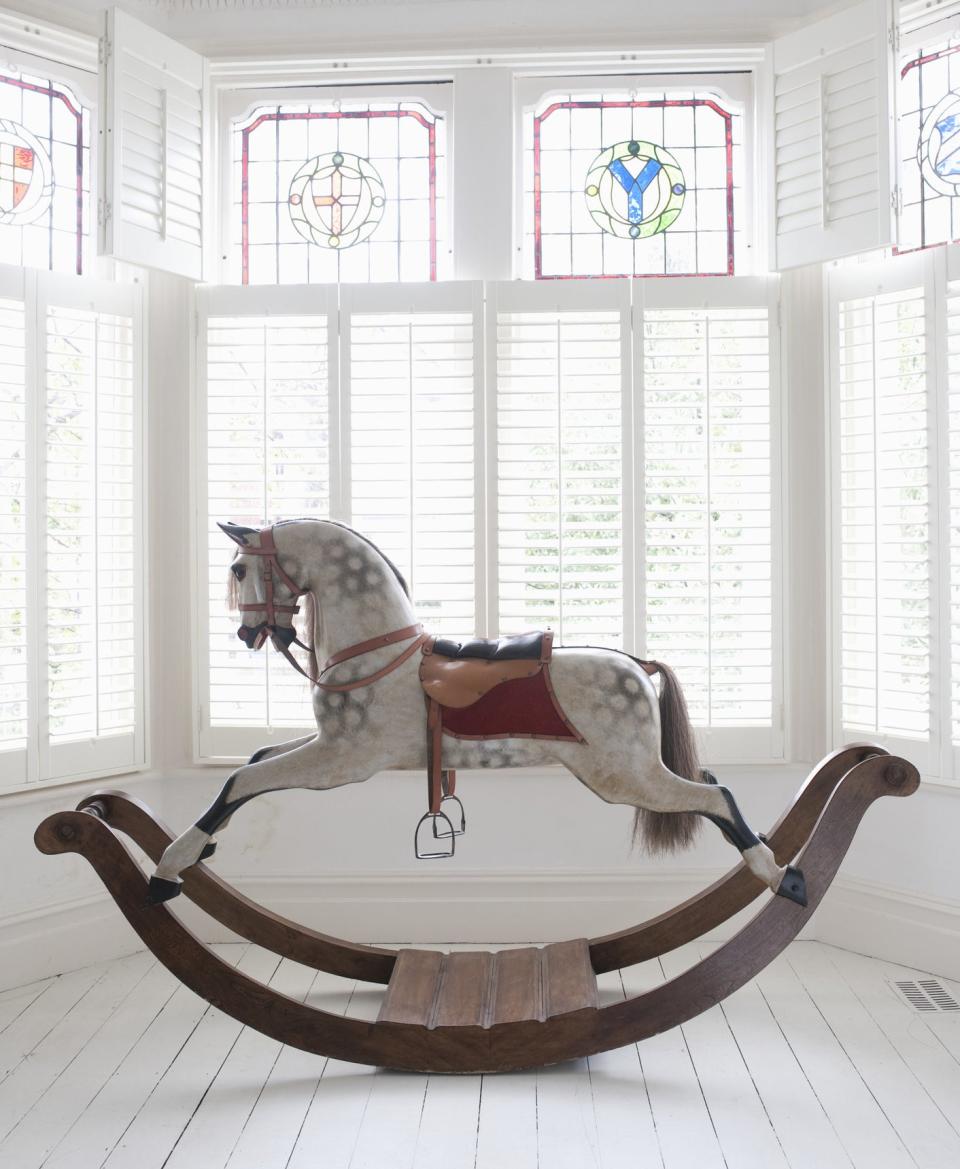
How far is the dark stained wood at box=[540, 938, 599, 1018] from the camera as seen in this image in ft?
8.45

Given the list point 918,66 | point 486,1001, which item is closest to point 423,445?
point 486,1001

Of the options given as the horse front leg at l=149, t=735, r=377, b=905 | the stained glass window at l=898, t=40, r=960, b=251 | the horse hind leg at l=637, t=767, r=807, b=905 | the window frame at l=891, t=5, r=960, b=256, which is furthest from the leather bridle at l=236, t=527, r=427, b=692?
the stained glass window at l=898, t=40, r=960, b=251

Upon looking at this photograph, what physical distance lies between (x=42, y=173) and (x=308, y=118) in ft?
3.09

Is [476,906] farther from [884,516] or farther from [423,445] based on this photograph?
[884,516]

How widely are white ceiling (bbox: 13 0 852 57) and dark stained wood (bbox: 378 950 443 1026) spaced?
3.01 meters

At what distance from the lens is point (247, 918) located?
2885 mm

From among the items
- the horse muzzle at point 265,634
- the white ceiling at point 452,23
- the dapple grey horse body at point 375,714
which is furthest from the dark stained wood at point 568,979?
the white ceiling at point 452,23

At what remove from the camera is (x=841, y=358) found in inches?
137

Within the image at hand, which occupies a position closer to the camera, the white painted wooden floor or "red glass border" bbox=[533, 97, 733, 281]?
the white painted wooden floor

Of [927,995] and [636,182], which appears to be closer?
[927,995]

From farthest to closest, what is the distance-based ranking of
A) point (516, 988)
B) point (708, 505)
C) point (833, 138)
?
point (708, 505), point (833, 138), point (516, 988)

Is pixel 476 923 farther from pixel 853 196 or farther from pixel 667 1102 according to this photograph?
pixel 853 196

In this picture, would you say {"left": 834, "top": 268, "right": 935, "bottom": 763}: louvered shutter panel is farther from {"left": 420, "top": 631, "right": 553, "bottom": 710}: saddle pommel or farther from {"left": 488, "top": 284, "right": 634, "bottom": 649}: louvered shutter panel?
{"left": 420, "top": 631, "right": 553, "bottom": 710}: saddle pommel

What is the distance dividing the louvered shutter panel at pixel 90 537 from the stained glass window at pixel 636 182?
60.7 inches
